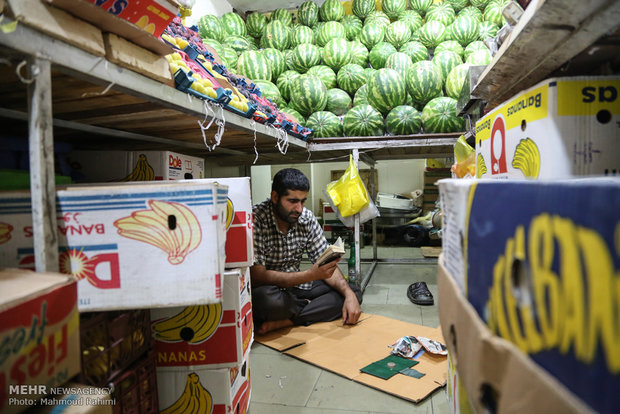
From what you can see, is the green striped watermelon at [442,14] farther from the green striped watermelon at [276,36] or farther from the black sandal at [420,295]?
the black sandal at [420,295]

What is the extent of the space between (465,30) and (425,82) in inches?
62.5

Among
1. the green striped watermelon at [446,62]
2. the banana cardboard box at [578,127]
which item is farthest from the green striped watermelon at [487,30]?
the banana cardboard box at [578,127]

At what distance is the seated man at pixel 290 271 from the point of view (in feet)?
8.52

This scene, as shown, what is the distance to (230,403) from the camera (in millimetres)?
1428

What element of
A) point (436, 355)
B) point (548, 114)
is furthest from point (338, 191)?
point (548, 114)

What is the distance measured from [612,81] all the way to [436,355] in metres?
1.78

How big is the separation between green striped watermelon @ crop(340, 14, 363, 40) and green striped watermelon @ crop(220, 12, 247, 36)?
5.19 feet

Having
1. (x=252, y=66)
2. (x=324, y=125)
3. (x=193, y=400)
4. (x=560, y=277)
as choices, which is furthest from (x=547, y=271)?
(x=252, y=66)

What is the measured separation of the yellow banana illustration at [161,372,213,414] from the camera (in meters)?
1.42

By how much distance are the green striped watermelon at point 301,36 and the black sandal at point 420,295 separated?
3.84m

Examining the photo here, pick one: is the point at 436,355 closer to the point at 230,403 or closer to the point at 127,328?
the point at 230,403

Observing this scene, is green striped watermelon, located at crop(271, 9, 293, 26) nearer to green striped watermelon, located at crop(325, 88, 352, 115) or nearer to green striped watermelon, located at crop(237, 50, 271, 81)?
green striped watermelon, located at crop(237, 50, 271, 81)

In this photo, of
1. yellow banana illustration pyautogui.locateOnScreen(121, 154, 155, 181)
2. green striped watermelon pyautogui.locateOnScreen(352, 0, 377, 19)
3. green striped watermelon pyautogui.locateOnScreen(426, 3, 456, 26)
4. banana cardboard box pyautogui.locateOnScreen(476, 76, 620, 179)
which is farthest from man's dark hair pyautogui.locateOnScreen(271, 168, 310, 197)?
green striped watermelon pyautogui.locateOnScreen(352, 0, 377, 19)

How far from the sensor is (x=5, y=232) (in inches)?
34.3
